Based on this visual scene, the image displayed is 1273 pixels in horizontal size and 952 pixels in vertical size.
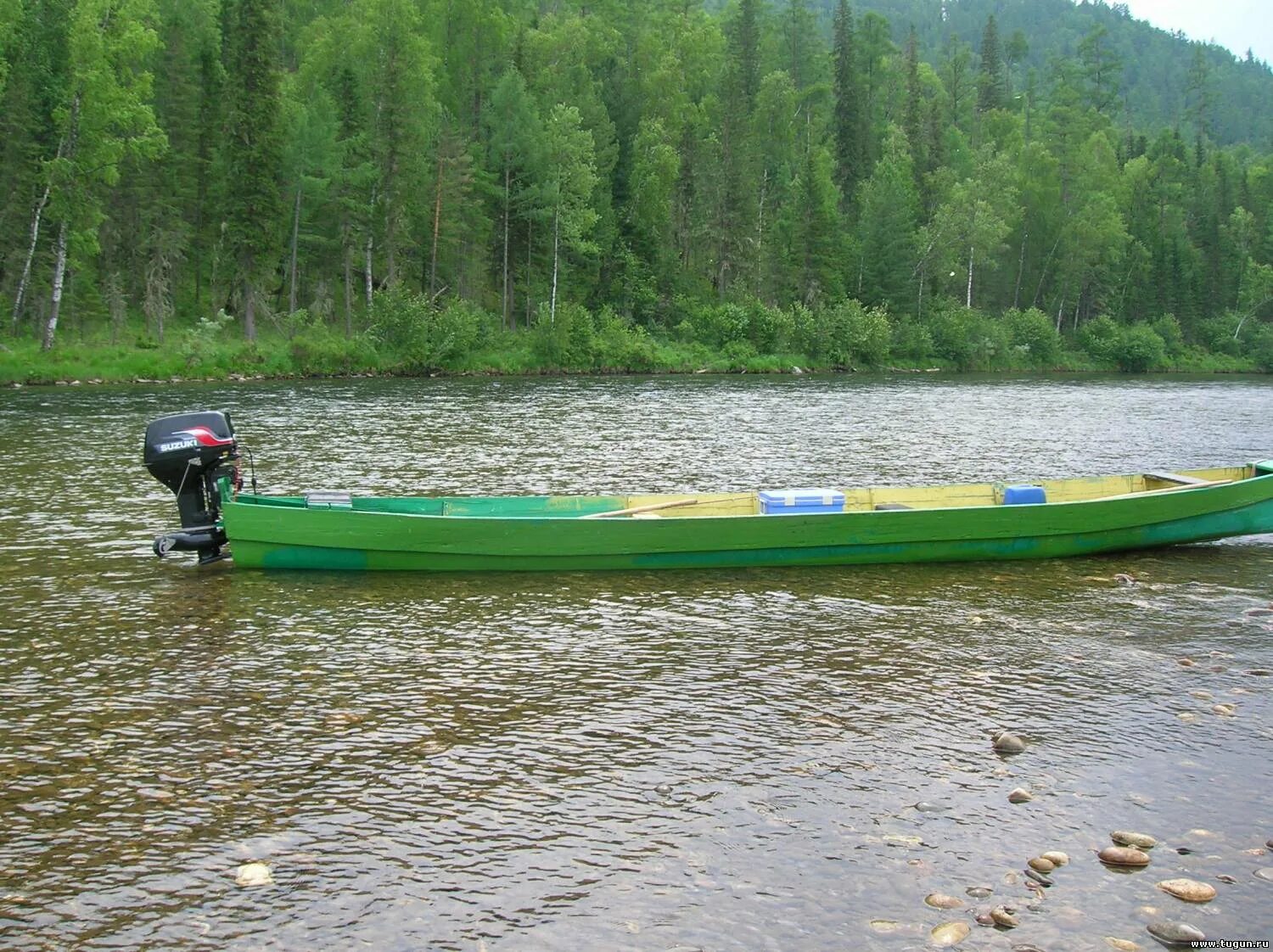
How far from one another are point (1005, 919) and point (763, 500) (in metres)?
10.4

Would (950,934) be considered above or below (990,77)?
below

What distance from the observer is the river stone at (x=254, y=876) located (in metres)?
7.21

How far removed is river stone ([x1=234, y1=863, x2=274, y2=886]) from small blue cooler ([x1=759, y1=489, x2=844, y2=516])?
10.5 m

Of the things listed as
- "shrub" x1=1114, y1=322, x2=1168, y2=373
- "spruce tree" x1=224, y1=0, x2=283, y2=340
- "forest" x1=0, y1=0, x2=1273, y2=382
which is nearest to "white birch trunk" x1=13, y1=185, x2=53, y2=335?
"forest" x1=0, y1=0, x2=1273, y2=382

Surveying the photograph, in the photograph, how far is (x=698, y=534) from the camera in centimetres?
1558

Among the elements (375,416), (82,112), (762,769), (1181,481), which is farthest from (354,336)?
(762,769)

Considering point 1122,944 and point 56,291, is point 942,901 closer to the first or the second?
point 1122,944

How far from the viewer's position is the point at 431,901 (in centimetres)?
703

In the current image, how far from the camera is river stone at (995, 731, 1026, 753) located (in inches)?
372

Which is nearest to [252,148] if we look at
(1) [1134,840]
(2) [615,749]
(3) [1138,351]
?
(2) [615,749]

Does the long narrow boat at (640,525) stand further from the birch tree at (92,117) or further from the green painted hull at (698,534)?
the birch tree at (92,117)

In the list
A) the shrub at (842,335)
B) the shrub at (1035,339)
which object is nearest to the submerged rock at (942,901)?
the shrub at (842,335)

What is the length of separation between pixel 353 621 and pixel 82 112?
46.0 m

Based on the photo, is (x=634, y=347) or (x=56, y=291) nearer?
(x=56, y=291)
